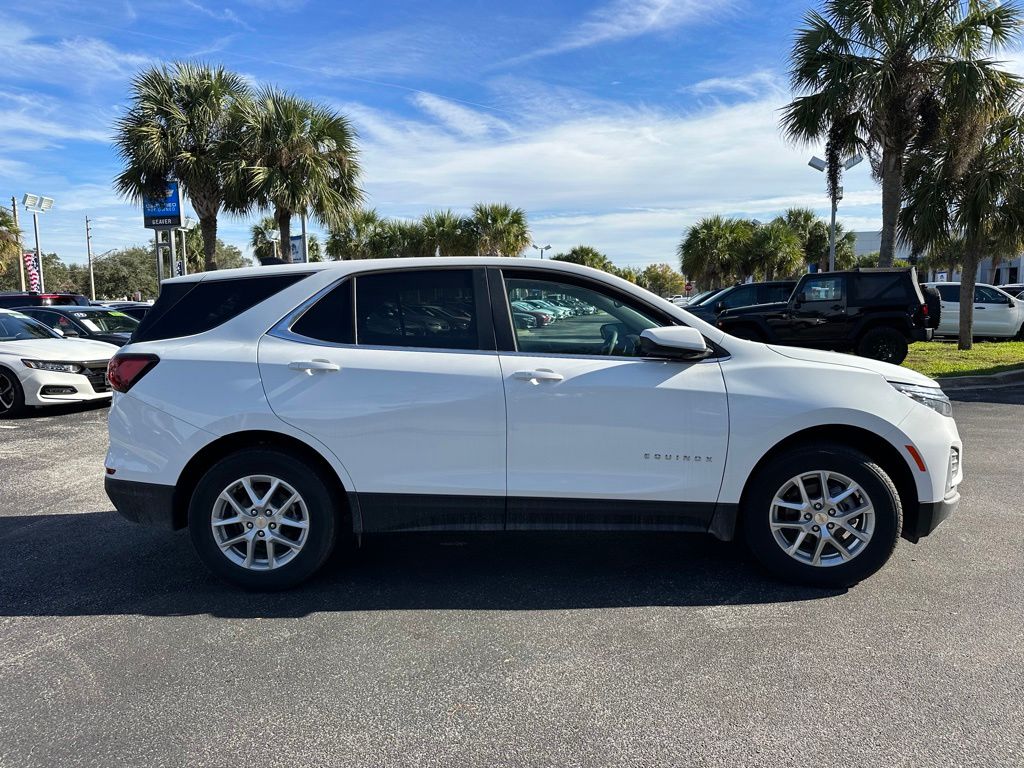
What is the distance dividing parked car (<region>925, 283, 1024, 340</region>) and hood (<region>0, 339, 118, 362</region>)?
18.2 m

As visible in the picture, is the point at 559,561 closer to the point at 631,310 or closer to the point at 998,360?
the point at 631,310

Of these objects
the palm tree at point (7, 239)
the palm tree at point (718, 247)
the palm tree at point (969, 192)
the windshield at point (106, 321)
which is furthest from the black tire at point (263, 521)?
the palm tree at point (718, 247)

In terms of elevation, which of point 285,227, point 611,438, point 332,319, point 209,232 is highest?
point 285,227

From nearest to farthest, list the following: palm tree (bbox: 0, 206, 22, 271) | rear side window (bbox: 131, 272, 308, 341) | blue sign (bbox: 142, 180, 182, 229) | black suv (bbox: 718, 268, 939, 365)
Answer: rear side window (bbox: 131, 272, 308, 341) → black suv (bbox: 718, 268, 939, 365) → blue sign (bbox: 142, 180, 182, 229) → palm tree (bbox: 0, 206, 22, 271)

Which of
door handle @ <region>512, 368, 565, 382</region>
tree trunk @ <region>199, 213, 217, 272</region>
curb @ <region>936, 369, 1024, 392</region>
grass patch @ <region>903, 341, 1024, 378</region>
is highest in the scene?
tree trunk @ <region>199, 213, 217, 272</region>

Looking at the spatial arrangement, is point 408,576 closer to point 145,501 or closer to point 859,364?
point 145,501

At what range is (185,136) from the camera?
1878cm

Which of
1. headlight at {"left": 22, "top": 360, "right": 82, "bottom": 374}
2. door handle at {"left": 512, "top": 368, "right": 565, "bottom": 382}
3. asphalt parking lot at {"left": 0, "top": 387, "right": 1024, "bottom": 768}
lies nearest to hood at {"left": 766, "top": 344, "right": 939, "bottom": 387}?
asphalt parking lot at {"left": 0, "top": 387, "right": 1024, "bottom": 768}

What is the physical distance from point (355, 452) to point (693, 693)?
192 cm

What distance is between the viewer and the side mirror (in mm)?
3547

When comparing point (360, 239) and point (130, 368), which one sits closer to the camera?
point (130, 368)

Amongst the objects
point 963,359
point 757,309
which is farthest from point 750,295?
point 963,359

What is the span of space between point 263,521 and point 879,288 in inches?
473

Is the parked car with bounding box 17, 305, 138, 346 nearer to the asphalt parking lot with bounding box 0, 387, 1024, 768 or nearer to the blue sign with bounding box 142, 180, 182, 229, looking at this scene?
the blue sign with bounding box 142, 180, 182, 229
